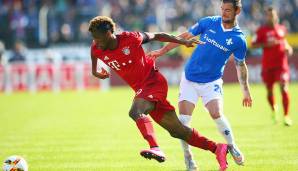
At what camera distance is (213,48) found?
1047 cm

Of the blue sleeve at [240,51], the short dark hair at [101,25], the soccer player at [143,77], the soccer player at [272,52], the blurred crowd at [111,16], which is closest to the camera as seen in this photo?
the short dark hair at [101,25]

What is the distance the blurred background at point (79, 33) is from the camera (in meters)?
31.5

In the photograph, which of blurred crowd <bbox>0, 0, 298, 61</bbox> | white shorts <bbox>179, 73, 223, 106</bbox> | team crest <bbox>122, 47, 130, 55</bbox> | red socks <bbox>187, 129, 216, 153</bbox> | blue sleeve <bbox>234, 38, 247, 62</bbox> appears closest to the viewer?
team crest <bbox>122, 47, 130, 55</bbox>

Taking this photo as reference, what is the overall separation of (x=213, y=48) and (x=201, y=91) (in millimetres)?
669

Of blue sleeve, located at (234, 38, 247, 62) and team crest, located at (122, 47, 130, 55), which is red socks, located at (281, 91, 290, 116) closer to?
blue sleeve, located at (234, 38, 247, 62)

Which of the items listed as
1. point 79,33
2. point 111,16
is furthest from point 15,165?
point 79,33

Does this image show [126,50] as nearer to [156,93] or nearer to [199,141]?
[156,93]

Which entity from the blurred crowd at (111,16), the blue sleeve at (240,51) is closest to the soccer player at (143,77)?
the blue sleeve at (240,51)

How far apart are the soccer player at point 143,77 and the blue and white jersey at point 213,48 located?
0.66 m

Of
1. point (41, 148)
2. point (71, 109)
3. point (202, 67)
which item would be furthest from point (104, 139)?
point (71, 109)

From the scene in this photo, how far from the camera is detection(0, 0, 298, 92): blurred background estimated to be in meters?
31.5

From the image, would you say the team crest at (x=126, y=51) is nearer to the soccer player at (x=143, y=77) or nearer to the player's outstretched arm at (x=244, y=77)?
the soccer player at (x=143, y=77)

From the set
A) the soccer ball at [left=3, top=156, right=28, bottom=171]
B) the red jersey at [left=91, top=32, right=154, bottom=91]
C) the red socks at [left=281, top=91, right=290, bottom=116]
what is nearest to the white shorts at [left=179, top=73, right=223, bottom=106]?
the red jersey at [left=91, top=32, right=154, bottom=91]

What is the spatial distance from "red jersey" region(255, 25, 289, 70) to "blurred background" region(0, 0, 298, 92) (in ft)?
44.7
